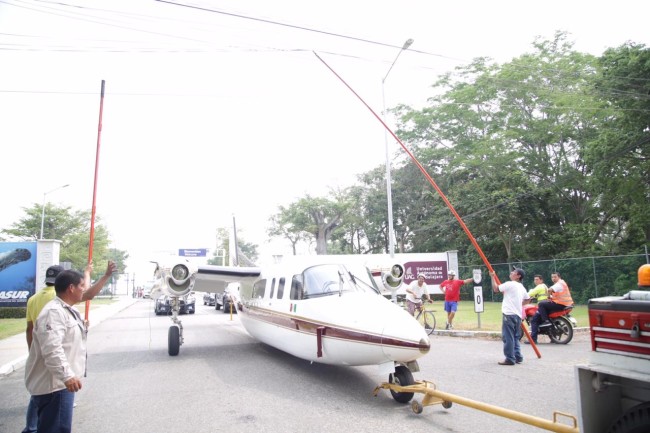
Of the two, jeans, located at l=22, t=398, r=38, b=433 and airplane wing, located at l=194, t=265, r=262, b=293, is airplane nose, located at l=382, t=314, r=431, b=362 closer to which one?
jeans, located at l=22, t=398, r=38, b=433

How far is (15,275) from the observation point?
833 inches

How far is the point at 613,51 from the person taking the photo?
61.3 feet

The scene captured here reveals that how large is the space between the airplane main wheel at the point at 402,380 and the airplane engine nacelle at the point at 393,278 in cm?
406

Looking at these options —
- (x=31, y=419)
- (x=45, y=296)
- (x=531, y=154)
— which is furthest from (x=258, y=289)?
(x=531, y=154)

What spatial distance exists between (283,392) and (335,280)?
2069mm

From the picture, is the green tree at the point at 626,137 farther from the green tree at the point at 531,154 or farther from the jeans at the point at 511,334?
the jeans at the point at 511,334

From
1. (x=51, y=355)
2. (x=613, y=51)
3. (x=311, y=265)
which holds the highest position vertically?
(x=613, y=51)

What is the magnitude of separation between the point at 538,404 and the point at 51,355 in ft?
19.6

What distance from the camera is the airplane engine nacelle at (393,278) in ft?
34.2

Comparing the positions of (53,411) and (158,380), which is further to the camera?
(158,380)

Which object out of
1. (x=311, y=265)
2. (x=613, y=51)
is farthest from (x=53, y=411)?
(x=613, y=51)

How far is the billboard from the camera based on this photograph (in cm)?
2111

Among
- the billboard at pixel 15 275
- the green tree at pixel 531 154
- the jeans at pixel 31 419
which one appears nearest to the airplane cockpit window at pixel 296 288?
the jeans at pixel 31 419

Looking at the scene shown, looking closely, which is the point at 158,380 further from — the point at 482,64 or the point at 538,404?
the point at 482,64
